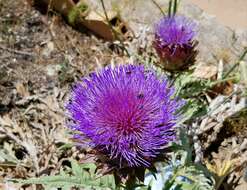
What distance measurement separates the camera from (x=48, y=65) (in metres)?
2.72

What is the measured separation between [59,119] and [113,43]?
0.71 m

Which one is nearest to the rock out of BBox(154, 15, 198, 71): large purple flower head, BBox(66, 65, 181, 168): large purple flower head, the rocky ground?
the rocky ground

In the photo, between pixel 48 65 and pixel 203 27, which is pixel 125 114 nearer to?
pixel 48 65

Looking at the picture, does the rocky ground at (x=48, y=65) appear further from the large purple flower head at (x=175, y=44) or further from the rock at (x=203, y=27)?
the large purple flower head at (x=175, y=44)

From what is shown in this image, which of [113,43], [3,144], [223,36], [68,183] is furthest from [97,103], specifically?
[223,36]

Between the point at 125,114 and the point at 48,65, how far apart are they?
1.25 meters

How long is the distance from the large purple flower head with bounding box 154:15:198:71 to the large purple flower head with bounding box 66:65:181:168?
52 cm

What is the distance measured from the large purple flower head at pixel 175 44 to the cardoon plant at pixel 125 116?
528mm

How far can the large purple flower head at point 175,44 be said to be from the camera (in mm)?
2135

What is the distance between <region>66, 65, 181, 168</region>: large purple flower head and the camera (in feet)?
4.91

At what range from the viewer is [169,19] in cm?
228

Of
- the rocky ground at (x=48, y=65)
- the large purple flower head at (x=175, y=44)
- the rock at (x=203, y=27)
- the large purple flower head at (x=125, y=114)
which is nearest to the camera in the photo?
the large purple flower head at (x=125, y=114)

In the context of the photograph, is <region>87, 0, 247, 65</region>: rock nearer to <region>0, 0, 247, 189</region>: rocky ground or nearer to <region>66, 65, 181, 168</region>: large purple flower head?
<region>0, 0, 247, 189</region>: rocky ground

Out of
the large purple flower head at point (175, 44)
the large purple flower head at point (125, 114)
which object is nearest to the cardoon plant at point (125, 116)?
the large purple flower head at point (125, 114)
